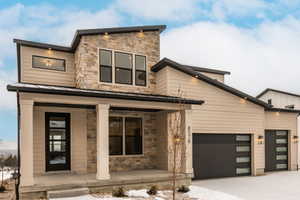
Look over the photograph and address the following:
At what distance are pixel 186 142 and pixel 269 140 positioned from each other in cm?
651

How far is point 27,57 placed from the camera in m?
10.2

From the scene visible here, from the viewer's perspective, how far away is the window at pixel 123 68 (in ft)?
34.7

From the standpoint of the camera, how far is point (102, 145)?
7949 millimetres

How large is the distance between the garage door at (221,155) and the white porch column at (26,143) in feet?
21.8

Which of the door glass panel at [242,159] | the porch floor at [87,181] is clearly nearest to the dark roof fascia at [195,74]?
the door glass panel at [242,159]

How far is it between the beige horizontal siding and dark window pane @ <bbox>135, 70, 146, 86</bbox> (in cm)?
284

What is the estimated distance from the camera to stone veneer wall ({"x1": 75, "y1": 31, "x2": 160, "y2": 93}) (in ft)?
32.8

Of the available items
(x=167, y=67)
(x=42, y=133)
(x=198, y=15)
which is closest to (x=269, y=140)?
(x=167, y=67)

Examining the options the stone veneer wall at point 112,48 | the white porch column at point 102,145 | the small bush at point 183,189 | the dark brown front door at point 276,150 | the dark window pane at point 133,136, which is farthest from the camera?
the dark brown front door at point 276,150

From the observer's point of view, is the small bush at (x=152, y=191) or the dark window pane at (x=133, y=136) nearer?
the small bush at (x=152, y=191)

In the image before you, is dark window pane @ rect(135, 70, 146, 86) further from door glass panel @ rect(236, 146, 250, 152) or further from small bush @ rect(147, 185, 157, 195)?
door glass panel @ rect(236, 146, 250, 152)

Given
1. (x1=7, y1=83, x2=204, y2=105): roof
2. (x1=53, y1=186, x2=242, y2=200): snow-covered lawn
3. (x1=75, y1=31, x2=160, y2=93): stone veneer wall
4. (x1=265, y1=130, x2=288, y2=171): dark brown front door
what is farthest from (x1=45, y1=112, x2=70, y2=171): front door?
(x1=265, y1=130, x2=288, y2=171): dark brown front door

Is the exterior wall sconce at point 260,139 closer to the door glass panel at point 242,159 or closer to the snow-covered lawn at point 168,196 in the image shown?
the door glass panel at point 242,159

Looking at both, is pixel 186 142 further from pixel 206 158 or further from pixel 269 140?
pixel 269 140
